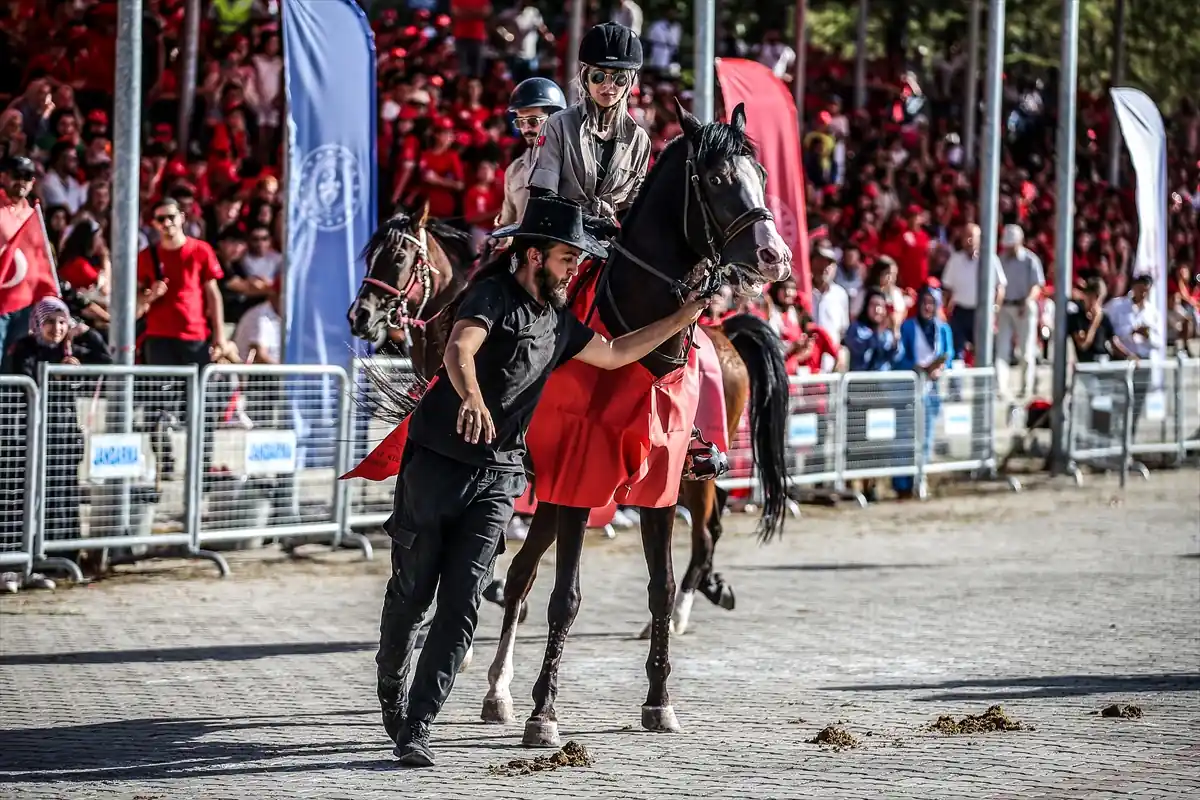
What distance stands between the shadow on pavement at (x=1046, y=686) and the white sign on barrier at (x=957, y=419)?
9.74m

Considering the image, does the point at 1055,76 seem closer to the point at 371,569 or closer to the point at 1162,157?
the point at 1162,157

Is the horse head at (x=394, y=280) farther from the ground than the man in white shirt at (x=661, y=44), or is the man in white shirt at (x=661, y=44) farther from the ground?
the man in white shirt at (x=661, y=44)

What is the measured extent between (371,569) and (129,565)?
163 centimetres

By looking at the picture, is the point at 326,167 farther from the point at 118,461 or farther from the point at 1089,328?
the point at 1089,328

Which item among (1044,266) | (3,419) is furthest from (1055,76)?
(3,419)

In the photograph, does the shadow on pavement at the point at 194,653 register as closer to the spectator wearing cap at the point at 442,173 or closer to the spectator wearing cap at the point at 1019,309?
the spectator wearing cap at the point at 442,173

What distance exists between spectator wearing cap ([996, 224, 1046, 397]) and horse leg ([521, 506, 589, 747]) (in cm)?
1466

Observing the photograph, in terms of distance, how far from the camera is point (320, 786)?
674 centimetres

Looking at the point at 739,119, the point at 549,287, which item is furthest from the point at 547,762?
the point at 739,119

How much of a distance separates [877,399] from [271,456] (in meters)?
6.66

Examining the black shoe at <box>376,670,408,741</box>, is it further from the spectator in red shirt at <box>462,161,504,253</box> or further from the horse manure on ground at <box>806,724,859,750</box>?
the spectator in red shirt at <box>462,161,504,253</box>

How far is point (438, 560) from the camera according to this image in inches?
285

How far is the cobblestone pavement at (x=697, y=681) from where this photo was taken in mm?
6895

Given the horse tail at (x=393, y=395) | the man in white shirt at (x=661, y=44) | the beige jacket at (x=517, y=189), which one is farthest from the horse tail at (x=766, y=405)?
the man in white shirt at (x=661, y=44)
